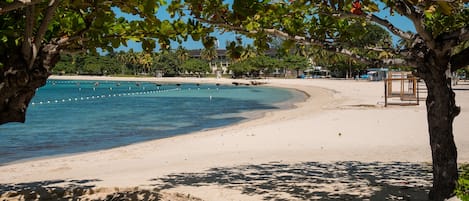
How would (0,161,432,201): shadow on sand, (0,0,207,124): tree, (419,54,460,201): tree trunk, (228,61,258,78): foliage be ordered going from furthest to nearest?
(228,61,258,78): foliage → (0,161,432,201): shadow on sand → (419,54,460,201): tree trunk → (0,0,207,124): tree

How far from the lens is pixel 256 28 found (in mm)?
6730

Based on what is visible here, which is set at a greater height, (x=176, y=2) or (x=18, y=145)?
(x=176, y=2)

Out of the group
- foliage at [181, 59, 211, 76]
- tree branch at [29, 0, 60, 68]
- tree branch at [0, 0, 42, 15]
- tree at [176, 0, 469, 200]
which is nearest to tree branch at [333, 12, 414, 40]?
tree at [176, 0, 469, 200]

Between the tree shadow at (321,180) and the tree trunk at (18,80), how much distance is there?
3978 mm

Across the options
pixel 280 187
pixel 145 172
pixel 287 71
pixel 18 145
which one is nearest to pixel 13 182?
pixel 145 172

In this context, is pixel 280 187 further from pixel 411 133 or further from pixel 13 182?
pixel 411 133

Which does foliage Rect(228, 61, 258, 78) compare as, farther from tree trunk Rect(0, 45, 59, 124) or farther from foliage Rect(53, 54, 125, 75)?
tree trunk Rect(0, 45, 59, 124)

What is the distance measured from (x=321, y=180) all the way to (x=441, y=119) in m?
3.20

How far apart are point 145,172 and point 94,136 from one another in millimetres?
13433

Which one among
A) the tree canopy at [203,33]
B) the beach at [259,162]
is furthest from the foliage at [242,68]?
the tree canopy at [203,33]

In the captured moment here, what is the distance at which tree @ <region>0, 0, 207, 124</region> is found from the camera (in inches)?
162

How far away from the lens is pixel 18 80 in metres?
4.18

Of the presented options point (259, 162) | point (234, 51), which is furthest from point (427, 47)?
point (259, 162)

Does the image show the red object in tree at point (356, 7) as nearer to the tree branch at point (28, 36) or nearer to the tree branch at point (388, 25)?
the tree branch at point (388, 25)
